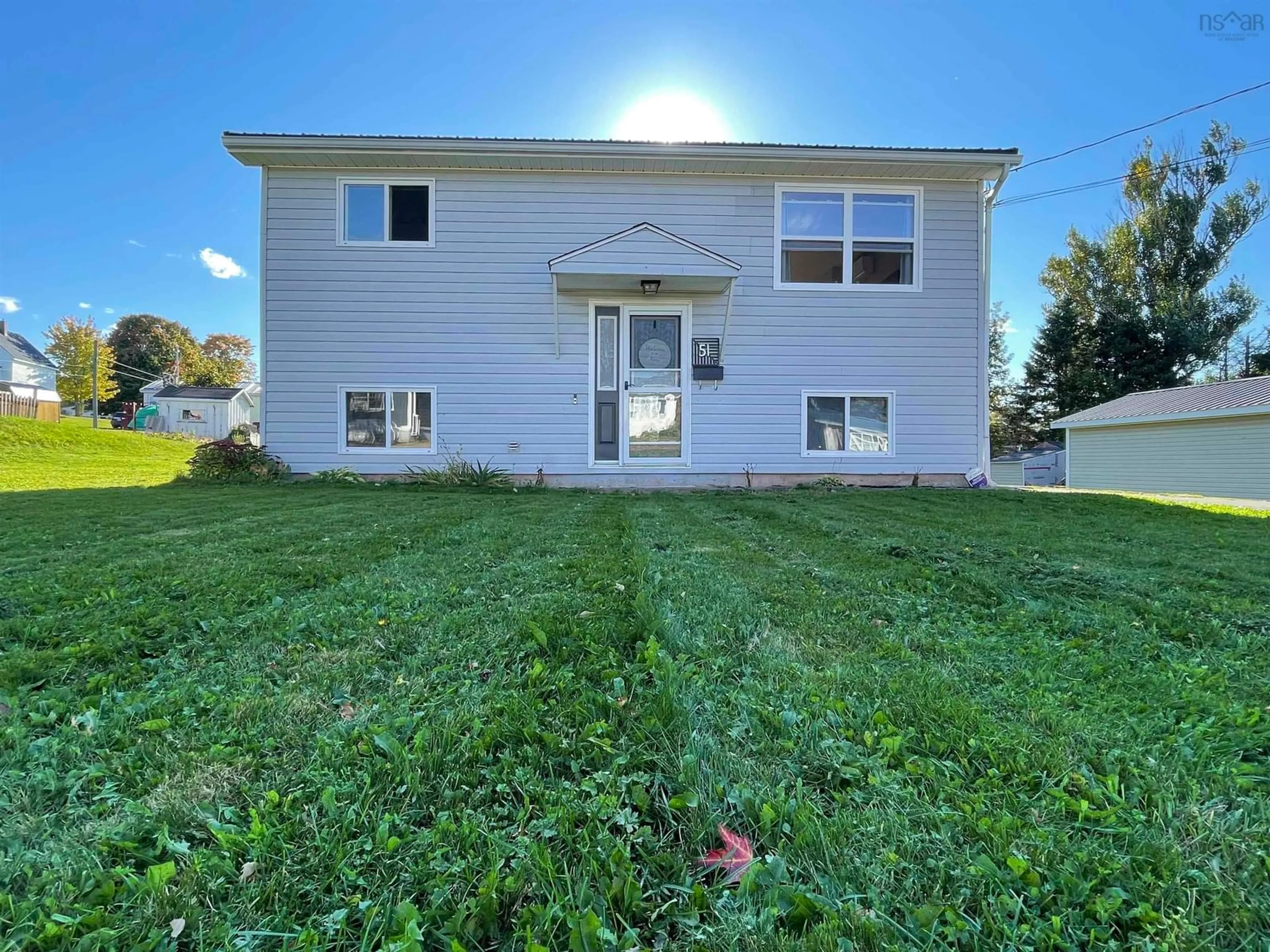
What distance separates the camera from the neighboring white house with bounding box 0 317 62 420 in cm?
2825

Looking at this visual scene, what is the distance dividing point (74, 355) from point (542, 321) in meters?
36.7

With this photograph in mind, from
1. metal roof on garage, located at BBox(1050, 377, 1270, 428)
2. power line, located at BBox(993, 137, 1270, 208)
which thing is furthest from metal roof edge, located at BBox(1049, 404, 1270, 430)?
power line, located at BBox(993, 137, 1270, 208)

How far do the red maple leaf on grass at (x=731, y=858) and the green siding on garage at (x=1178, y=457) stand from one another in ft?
61.1

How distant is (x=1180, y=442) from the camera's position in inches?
583

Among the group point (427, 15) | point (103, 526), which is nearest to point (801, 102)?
point (427, 15)

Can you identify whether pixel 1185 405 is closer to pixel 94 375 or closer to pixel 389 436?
pixel 389 436

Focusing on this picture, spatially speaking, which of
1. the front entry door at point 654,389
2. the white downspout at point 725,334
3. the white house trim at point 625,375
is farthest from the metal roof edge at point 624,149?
the front entry door at point 654,389

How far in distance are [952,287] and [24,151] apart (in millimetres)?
28355

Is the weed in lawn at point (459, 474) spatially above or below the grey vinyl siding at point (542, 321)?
below

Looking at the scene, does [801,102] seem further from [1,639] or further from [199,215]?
[199,215]

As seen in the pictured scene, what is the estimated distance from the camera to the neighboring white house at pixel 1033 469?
1029 inches

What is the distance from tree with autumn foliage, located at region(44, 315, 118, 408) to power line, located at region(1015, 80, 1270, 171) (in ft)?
A: 133

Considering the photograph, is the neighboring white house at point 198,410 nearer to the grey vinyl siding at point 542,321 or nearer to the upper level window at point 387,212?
the grey vinyl siding at point 542,321

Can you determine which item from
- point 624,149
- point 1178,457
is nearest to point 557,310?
point 624,149
